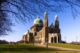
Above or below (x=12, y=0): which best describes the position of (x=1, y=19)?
below

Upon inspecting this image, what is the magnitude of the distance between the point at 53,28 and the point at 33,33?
19.5 metres

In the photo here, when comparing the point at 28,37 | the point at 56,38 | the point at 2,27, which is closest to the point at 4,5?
the point at 2,27

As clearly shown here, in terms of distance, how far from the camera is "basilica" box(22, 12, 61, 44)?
418 feet

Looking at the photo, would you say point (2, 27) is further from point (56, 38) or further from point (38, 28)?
point (38, 28)

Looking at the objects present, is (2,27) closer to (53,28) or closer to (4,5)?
(4,5)

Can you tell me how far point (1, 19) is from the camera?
10922mm

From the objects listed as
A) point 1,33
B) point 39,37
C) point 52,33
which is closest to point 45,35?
point 52,33

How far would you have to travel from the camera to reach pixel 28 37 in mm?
154375

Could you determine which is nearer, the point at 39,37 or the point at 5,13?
the point at 5,13

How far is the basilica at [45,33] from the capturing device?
418 ft

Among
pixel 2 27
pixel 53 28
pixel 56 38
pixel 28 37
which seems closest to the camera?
pixel 2 27

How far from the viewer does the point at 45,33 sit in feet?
441

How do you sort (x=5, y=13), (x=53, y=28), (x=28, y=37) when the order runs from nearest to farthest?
(x=5, y=13)
(x=53, y=28)
(x=28, y=37)

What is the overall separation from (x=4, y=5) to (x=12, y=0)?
1.74 feet
